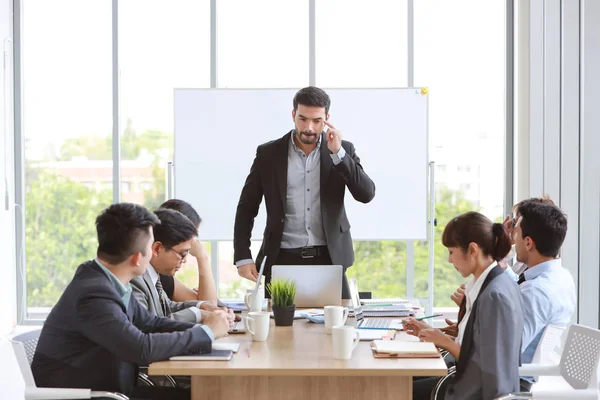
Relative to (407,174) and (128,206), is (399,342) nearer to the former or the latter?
(128,206)

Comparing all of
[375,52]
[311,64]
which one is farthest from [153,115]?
[375,52]

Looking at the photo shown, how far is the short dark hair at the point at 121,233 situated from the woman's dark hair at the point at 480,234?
975 mm

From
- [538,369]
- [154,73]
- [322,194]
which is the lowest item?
[538,369]

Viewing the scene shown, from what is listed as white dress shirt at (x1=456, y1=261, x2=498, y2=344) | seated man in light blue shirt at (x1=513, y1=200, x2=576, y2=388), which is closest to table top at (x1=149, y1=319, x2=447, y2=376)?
white dress shirt at (x1=456, y1=261, x2=498, y2=344)

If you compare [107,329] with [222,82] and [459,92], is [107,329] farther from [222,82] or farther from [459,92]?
[459,92]

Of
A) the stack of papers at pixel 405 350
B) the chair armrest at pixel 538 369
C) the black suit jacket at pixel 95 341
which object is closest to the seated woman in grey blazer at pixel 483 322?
the stack of papers at pixel 405 350

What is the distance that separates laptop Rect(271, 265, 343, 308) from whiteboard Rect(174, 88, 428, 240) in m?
2.49

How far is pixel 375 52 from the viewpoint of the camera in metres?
6.70

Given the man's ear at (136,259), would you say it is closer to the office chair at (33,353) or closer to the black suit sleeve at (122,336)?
the black suit sleeve at (122,336)

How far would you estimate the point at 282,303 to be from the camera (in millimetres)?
2961

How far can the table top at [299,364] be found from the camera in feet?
7.28

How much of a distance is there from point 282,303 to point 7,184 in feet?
14.2

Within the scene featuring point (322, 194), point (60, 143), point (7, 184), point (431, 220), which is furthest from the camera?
point (60, 143)

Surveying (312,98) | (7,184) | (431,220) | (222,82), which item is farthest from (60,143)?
(312,98)
